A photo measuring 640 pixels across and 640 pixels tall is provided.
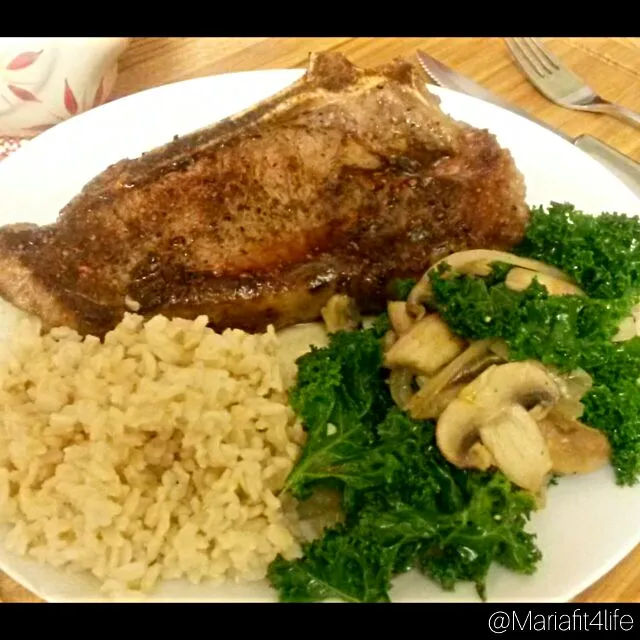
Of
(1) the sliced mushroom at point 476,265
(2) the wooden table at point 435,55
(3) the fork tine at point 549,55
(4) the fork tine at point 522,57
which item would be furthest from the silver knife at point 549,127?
(1) the sliced mushroom at point 476,265

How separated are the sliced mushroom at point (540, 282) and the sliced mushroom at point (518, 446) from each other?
15.9 inches

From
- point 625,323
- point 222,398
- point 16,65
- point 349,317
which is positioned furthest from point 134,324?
point 625,323

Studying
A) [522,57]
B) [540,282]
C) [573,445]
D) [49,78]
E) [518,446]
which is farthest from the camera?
[522,57]

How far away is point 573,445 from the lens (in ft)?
7.11

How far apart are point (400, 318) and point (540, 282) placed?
439 mm

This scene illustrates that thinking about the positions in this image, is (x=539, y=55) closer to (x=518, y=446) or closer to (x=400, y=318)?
(x=400, y=318)

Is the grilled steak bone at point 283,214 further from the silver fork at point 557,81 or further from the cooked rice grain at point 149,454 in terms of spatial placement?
the silver fork at point 557,81

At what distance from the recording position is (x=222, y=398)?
2205 millimetres

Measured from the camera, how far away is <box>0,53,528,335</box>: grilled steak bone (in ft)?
8.26

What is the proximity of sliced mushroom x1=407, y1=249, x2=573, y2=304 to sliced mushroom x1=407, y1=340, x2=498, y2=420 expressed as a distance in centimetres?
23

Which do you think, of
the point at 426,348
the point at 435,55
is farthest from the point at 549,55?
the point at 426,348

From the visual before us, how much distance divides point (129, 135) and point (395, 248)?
126cm

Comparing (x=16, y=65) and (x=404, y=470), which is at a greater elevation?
(x=16, y=65)
